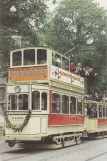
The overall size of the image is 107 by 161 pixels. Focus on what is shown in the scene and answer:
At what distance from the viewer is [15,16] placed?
85.7ft

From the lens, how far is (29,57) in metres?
19.6

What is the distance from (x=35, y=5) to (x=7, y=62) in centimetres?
437

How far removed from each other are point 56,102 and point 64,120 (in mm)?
1376

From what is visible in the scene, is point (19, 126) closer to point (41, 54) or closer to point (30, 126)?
point (30, 126)

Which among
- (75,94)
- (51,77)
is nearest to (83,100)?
(75,94)

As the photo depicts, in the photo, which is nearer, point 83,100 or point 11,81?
point 11,81

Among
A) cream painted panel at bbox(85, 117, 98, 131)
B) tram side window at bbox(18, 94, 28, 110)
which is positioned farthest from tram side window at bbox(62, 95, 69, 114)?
cream painted panel at bbox(85, 117, 98, 131)

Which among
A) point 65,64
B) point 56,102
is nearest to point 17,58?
point 65,64

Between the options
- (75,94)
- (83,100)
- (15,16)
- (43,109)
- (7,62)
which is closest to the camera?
(43,109)

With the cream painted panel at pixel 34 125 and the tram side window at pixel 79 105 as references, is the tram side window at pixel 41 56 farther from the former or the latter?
the tram side window at pixel 79 105

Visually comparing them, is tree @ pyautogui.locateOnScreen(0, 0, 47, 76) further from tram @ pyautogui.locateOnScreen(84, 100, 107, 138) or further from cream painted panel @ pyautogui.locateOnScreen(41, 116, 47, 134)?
cream painted panel @ pyautogui.locateOnScreen(41, 116, 47, 134)

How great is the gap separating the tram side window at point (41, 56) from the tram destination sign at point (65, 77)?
521 millimetres

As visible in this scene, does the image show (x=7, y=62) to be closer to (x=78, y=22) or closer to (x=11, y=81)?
(x=11, y=81)

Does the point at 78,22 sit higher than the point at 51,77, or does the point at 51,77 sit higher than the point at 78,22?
the point at 78,22
